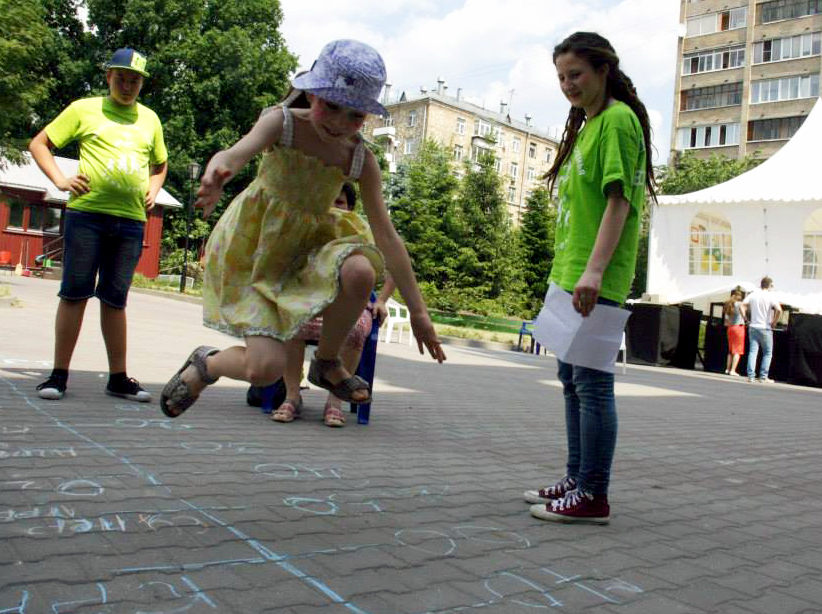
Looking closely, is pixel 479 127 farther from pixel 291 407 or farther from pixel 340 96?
pixel 340 96

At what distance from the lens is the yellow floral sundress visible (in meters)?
3.07

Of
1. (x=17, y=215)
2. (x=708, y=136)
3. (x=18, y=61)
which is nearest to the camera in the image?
(x=18, y=61)

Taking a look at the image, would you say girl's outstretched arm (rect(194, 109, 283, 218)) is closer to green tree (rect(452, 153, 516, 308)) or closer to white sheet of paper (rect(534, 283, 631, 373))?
white sheet of paper (rect(534, 283, 631, 373))

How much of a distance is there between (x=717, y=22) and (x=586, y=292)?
56.3 meters

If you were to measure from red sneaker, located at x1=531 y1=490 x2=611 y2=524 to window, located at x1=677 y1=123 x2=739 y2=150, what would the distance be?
53.5 meters

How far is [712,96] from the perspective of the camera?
53.3 meters

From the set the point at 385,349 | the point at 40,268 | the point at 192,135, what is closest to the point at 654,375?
the point at 385,349

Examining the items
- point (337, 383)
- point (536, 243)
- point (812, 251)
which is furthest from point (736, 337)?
point (536, 243)

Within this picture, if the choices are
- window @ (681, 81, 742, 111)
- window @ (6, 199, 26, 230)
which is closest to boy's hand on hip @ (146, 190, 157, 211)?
window @ (6, 199, 26, 230)

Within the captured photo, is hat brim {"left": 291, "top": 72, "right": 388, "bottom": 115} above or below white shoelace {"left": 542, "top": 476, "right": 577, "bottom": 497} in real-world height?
above

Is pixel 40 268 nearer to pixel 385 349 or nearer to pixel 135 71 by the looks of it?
pixel 385 349

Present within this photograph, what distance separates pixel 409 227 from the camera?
1516 inches

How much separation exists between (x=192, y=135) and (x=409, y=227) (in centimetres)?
1196

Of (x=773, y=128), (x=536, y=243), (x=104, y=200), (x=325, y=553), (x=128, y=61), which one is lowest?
(x=325, y=553)
